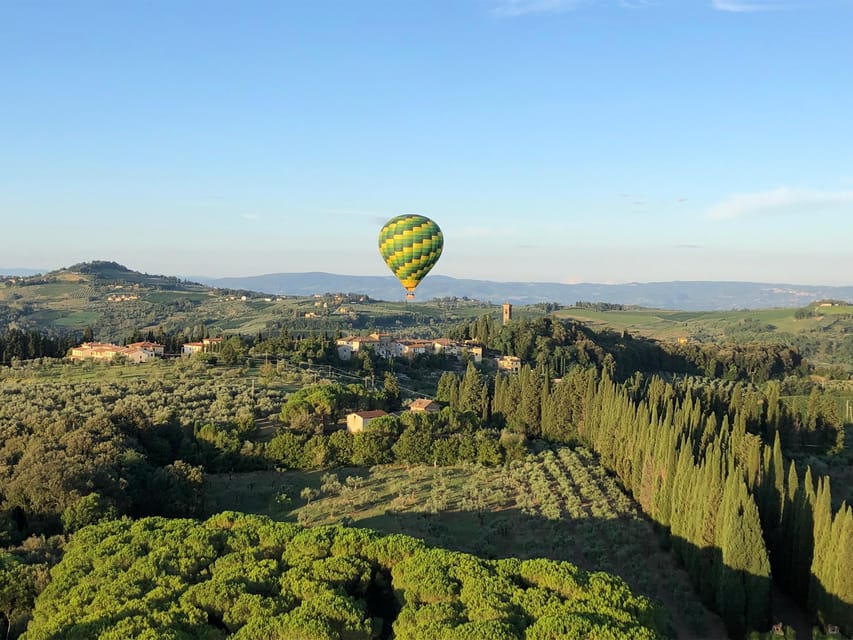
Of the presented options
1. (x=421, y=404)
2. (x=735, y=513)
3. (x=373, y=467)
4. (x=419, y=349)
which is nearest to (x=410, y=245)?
(x=421, y=404)

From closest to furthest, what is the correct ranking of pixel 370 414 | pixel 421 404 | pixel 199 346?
pixel 370 414 → pixel 421 404 → pixel 199 346

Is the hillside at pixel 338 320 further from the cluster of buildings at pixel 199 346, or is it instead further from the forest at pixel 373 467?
→ the forest at pixel 373 467

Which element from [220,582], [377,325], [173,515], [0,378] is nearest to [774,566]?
[220,582]

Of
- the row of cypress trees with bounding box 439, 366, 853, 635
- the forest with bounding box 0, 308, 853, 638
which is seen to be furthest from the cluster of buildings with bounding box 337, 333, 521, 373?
the row of cypress trees with bounding box 439, 366, 853, 635

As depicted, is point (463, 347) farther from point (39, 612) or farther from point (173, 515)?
point (39, 612)

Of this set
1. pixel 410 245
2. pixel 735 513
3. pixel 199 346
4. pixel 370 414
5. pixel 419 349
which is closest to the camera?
pixel 735 513

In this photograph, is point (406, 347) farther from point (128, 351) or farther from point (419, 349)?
point (128, 351)

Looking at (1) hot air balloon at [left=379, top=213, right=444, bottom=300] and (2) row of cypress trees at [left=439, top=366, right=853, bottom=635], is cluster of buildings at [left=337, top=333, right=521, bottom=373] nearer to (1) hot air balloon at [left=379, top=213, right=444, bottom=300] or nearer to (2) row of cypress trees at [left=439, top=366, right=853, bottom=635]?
(1) hot air balloon at [left=379, top=213, right=444, bottom=300]
